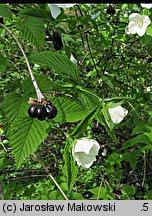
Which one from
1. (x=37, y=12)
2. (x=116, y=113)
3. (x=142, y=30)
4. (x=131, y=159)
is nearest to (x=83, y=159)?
(x=116, y=113)

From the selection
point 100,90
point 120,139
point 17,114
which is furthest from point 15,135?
point 120,139

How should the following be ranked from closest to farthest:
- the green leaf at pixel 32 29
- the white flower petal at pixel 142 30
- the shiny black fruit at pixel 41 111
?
the shiny black fruit at pixel 41 111 → the green leaf at pixel 32 29 → the white flower petal at pixel 142 30

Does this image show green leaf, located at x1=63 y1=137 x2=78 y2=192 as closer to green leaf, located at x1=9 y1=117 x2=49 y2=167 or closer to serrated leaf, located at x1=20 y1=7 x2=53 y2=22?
green leaf, located at x1=9 y1=117 x2=49 y2=167

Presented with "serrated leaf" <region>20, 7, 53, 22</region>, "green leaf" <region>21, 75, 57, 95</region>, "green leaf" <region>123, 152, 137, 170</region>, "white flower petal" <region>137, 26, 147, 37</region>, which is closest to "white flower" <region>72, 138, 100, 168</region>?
"green leaf" <region>21, 75, 57, 95</region>

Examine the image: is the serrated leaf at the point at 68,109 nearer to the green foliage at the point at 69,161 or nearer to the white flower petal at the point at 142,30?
the green foliage at the point at 69,161

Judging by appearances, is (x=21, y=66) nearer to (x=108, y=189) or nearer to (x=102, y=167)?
(x=102, y=167)

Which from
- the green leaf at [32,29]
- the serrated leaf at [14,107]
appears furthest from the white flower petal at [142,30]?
the serrated leaf at [14,107]
